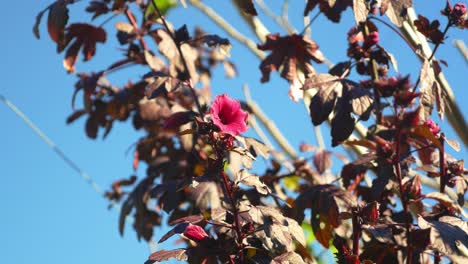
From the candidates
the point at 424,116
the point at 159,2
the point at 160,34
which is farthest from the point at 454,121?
the point at 159,2

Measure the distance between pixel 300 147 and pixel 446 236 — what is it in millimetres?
1653

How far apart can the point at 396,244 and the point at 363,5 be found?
1.94ft

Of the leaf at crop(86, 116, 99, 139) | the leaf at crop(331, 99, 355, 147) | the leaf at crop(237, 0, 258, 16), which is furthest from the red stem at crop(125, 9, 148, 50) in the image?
the leaf at crop(331, 99, 355, 147)

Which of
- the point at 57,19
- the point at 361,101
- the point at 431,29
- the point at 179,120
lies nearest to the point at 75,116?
the point at 57,19

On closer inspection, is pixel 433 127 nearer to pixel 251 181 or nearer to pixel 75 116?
pixel 251 181

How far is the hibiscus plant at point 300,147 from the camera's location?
Result: 135cm

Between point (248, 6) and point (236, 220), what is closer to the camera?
point (236, 220)

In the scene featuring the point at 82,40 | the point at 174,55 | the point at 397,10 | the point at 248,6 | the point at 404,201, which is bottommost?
the point at 404,201

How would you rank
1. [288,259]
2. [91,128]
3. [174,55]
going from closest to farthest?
1. [288,259]
2. [174,55]
3. [91,128]

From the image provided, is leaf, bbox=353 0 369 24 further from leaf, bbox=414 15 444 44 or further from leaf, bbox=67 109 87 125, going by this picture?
leaf, bbox=67 109 87 125

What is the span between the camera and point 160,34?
7.42 ft

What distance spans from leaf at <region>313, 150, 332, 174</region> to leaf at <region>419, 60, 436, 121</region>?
79 cm

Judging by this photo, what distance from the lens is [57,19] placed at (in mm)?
2023

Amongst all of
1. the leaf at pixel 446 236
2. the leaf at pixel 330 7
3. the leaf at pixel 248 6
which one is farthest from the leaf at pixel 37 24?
the leaf at pixel 446 236
